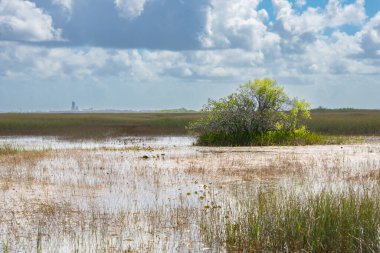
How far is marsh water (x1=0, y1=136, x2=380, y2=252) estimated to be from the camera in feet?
32.5

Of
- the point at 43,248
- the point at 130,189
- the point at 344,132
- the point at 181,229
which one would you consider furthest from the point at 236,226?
the point at 344,132

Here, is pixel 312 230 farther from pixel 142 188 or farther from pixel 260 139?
pixel 260 139

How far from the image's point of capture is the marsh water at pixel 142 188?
990 centimetres

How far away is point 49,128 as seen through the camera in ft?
196

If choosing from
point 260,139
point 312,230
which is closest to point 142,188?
point 312,230

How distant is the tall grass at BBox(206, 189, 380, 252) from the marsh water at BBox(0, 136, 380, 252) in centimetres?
58

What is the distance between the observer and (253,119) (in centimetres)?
3173

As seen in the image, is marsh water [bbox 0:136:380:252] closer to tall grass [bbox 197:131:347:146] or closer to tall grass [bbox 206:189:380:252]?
tall grass [bbox 206:189:380:252]

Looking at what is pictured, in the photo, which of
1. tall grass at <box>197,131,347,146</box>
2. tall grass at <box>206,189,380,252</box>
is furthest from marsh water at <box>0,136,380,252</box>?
tall grass at <box>197,131,347,146</box>

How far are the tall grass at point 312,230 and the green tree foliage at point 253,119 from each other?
70.2 ft

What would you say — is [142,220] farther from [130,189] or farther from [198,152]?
[198,152]

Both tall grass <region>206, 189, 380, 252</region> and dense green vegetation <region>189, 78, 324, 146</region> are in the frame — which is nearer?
tall grass <region>206, 189, 380, 252</region>

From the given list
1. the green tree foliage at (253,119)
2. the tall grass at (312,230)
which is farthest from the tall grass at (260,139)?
the tall grass at (312,230)

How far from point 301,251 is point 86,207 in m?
6.07
